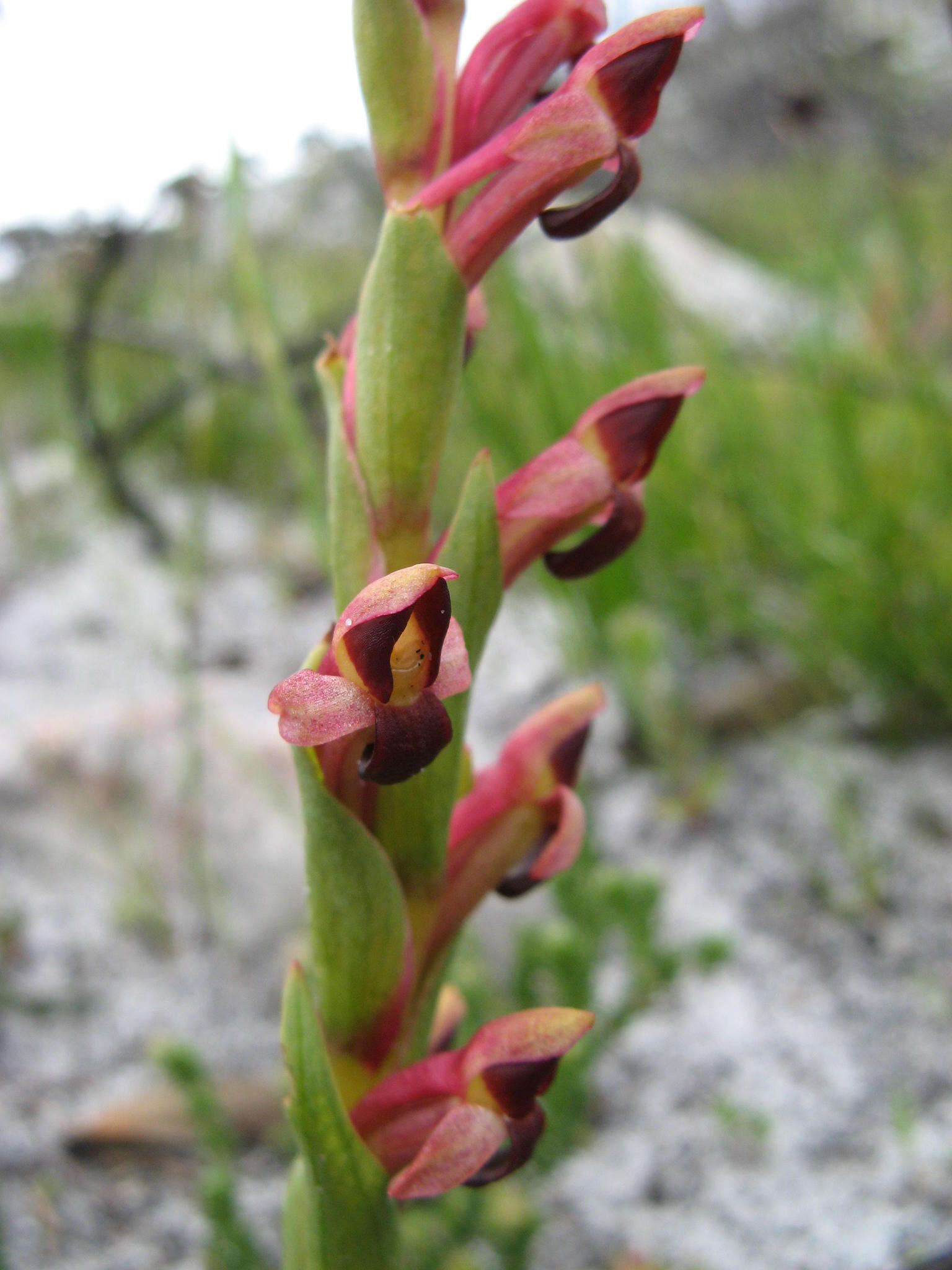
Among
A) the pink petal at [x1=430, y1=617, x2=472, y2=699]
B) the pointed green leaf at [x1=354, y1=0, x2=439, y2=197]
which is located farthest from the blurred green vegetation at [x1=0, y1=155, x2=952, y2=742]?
the pink petal at [x1=430, y1=617, x2=472, y2=699]

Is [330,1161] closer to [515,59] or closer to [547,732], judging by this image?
[547,732]

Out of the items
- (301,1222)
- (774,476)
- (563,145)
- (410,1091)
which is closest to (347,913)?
(410,1091)

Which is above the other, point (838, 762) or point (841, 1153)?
point (838, 762)

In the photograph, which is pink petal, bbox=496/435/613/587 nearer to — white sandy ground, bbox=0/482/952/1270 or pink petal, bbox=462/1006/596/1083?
pink petal, bbox=462/1006/596/1083

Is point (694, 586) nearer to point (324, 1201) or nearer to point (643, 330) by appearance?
point (643, 330)

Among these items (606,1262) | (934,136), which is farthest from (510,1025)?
(934,136)

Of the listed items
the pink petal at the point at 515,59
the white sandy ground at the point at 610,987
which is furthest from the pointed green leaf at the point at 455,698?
the white sandy ground at the point at 610,987

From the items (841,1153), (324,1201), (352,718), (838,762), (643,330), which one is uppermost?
(643,330)

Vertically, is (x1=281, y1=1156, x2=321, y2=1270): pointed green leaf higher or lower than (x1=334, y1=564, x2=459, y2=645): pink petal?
lower
